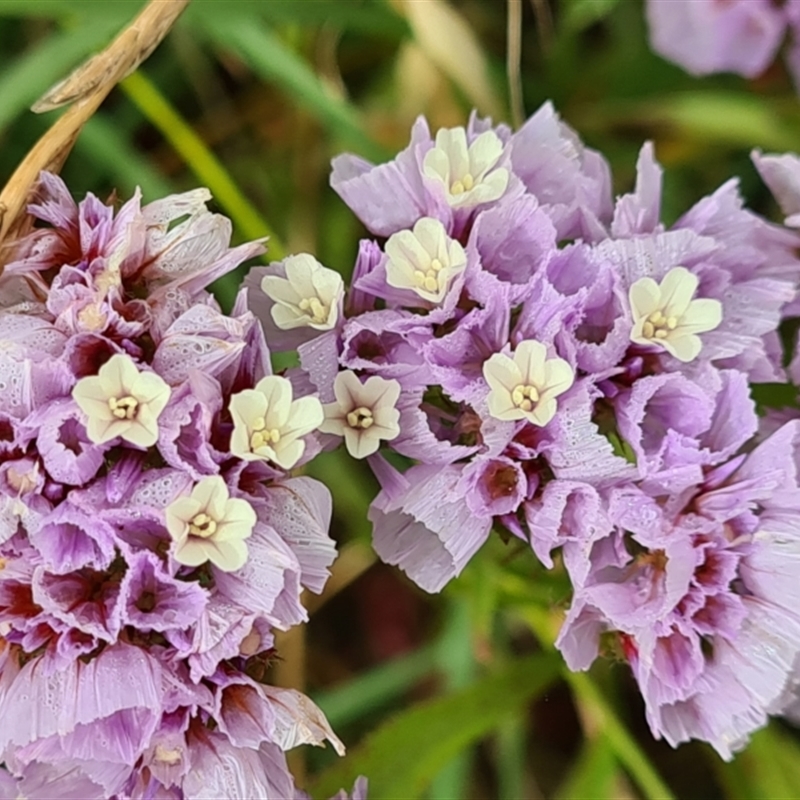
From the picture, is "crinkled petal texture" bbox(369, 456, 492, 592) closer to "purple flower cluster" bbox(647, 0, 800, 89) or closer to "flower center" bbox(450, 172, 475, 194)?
"flower center" bbox(450, 172, 475, 194)

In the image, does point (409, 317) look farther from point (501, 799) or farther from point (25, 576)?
point (501, 799)

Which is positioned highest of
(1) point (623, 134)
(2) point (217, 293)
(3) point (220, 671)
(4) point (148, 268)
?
(4) point (148, 268)

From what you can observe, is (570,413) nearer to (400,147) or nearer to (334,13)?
(334,13)

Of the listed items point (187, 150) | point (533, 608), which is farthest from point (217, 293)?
point (533, 608)

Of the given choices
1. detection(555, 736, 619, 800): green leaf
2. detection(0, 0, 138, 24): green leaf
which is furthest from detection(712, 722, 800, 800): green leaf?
detection(0, 0, 138, 24): green leaf

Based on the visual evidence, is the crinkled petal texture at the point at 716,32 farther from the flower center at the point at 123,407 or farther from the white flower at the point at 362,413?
the flower center at the point at 123,407

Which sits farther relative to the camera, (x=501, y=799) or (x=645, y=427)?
(x=501, y=799)

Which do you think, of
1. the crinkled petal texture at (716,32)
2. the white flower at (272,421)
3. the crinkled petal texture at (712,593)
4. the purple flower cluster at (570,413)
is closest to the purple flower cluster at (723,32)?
the crinkled petal texture at (716,32)
